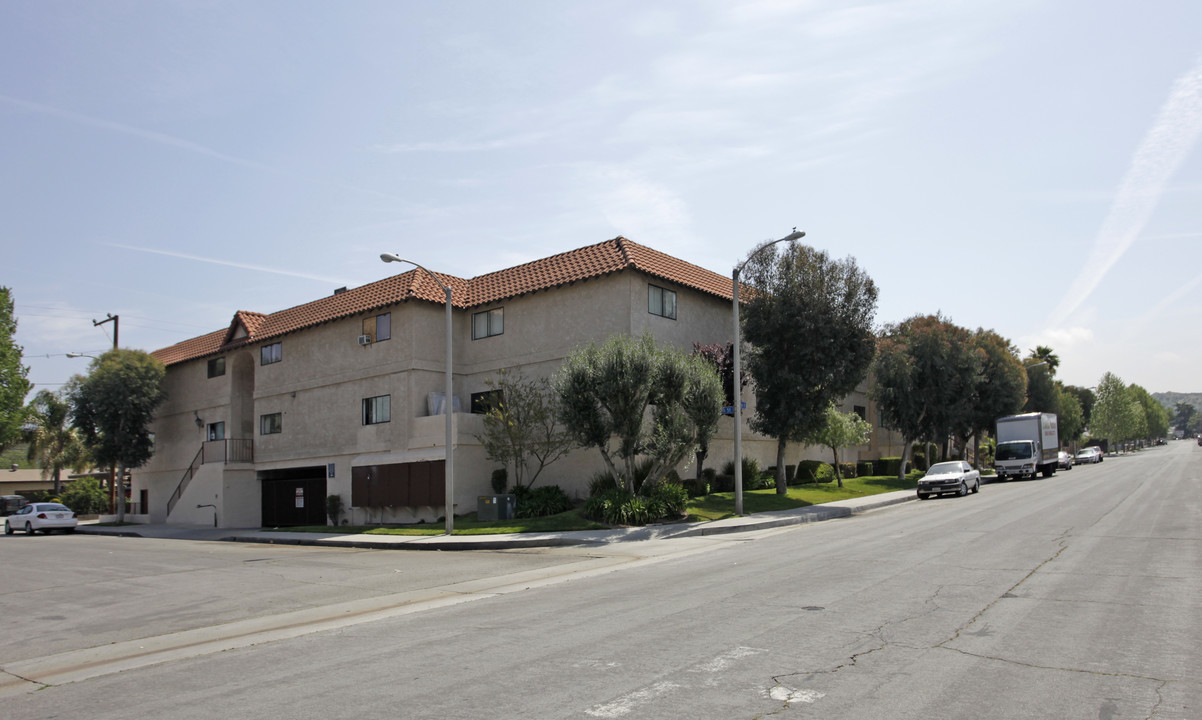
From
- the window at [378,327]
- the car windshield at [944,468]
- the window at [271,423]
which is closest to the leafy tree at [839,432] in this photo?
the car windshield at [944,468]

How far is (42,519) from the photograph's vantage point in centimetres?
3472

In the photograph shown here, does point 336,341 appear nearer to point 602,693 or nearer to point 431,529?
point 431,529

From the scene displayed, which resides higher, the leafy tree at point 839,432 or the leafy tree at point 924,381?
the leafy tree at point 924,381

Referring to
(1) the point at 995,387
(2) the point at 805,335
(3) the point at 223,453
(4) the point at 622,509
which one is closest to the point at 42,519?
(3) the point at 223,453

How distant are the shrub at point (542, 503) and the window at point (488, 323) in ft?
22.8

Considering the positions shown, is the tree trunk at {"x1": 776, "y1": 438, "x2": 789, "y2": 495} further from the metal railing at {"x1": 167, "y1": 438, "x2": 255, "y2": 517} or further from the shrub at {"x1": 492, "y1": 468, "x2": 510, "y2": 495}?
the metal railing at {"x1": 167, "y1": 438, "x2": 255, "y2": 517}

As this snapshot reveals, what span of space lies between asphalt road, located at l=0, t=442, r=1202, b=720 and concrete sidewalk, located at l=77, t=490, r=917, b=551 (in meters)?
3.49

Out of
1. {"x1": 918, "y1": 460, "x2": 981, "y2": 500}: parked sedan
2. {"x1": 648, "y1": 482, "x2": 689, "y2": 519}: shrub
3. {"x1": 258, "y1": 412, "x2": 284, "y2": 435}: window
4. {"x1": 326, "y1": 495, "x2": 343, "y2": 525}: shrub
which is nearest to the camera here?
{"x1": 648, "y1": 482, "x2": 689, "y2": 519}: shrub

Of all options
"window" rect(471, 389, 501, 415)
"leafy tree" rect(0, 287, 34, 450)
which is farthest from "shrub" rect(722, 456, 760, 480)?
"leafy tree" rect(0, 287, 34, 450)

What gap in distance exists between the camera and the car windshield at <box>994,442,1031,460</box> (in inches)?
1772

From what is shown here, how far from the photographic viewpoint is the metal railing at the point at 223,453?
1455 inches

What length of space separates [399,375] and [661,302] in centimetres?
1054

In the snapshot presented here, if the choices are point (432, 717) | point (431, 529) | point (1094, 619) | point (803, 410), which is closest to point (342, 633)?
point (432, 717)

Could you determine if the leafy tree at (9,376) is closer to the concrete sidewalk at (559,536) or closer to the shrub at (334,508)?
the concrete sidewalk at (559,536)
